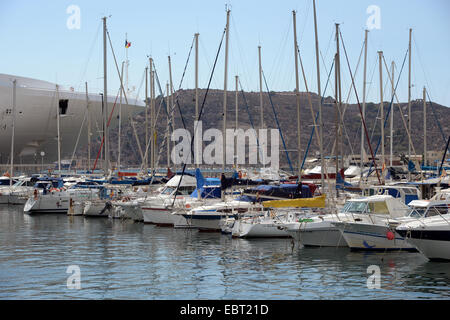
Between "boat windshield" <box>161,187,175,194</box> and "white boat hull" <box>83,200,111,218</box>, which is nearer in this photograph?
"boat windshield" <box>161,187,175,194</box>

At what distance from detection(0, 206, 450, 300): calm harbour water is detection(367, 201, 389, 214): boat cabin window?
154cm

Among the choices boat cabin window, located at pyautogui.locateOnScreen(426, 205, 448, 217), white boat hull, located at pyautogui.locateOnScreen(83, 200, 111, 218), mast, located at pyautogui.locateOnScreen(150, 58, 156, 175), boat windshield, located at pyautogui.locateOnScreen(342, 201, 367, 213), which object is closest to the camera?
boat cabin window, located at pyautogui.locateOnScreen(426, 205, 448, 217)

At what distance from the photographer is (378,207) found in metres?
23.3

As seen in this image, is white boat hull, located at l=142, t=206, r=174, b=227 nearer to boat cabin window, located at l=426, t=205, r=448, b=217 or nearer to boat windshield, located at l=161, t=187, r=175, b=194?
boat windshield, located at l=161, t=187, r=175, b=194

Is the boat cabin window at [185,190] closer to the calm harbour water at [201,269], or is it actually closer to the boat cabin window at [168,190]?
the boat cabin window at [168,190]

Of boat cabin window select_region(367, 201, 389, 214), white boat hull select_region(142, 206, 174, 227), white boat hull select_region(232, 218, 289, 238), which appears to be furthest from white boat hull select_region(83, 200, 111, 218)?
boat cabin window select_region(367, 201, 389, 214)

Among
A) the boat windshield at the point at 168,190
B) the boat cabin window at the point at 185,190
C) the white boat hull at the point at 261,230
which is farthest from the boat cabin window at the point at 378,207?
the boat windshield at the point at 168,190

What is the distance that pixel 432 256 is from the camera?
20438mm

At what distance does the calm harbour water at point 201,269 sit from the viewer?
16.9m

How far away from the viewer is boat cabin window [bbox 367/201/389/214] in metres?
23.2

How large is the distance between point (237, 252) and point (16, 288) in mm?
8846

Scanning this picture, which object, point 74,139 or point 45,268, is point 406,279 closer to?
point 45,268

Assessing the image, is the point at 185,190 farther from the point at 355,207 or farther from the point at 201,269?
the point at 201,269

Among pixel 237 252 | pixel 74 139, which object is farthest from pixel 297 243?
pixel 74 139
